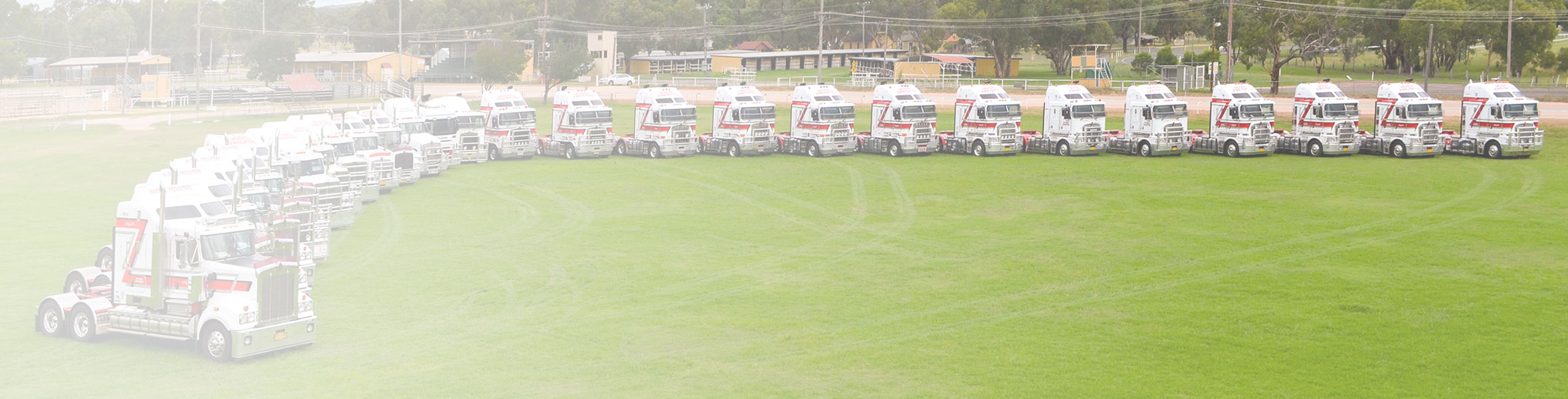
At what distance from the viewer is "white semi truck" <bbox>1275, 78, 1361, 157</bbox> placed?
58.1 metres

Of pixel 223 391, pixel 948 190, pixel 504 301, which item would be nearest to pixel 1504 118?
pixel 948 190

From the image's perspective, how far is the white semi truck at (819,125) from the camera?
58.9 m

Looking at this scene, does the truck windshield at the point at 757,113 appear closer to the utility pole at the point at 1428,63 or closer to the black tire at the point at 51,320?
the black tire at the point at 51,320

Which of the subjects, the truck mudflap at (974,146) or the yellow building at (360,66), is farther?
the yellow building at (360,66)

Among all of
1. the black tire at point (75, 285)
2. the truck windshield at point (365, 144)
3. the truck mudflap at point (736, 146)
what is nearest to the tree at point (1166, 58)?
the truck mudflap at point (736, 146)

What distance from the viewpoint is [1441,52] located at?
11838 cm

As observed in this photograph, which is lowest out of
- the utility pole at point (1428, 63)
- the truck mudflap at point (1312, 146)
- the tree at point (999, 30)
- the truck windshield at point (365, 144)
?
the truck windshield at point (365, 144)

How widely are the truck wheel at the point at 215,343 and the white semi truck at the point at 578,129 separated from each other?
120 ft

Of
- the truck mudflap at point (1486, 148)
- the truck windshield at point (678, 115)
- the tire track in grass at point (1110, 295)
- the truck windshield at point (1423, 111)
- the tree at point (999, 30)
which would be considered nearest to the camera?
the tire track in grass at point (1110, 295)

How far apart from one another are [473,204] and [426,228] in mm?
5288

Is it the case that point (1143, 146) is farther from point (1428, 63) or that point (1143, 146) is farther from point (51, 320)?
point (1428, 63)

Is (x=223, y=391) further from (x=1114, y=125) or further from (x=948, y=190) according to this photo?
(x=1114, y=125)

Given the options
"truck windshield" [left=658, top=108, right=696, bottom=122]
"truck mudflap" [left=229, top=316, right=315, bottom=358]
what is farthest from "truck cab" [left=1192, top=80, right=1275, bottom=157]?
"truck mudflap" [left=229, top=316, right=315, bottom=358]

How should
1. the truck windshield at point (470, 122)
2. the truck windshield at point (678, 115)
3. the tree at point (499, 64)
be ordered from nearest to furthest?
the truck windshield at point (470, 122) < the truck windshield at point (678, 115) < the tree at point (499, 64)
